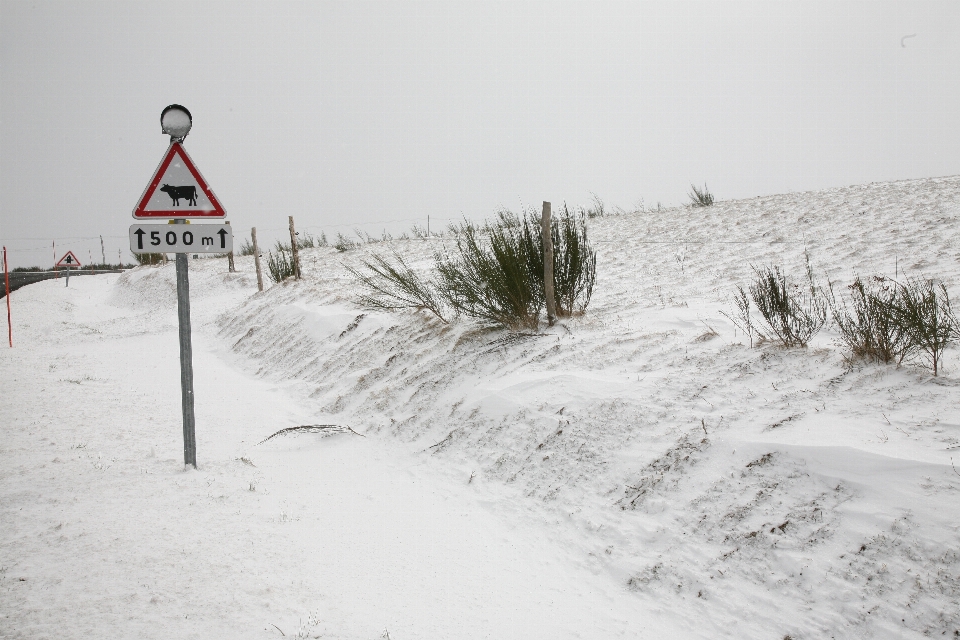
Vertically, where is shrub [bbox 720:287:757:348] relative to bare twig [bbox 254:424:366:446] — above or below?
above

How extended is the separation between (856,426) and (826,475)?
14.7 inches

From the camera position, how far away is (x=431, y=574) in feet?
8.32

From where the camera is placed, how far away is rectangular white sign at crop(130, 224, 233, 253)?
3389 millimetres

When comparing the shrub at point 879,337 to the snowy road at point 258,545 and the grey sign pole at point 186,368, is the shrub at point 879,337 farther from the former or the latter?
the grey sign pole at point 186,368

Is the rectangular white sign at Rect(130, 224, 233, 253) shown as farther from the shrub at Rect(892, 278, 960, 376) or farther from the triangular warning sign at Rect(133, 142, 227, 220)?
the shrub at Rect(892, 278, 960, 376)

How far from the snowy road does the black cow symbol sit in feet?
5.65

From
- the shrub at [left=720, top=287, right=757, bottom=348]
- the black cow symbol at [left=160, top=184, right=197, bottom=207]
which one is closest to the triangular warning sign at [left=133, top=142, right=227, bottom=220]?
the black cow symbol at [left=160, top=184, right=197, bottom=207]

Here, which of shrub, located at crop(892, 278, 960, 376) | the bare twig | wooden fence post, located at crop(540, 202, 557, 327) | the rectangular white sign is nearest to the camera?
shrub, located at crop(892, 278, 960, 376)

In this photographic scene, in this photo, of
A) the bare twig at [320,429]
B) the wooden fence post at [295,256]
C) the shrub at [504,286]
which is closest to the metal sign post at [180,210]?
the bare twig at [320,429]

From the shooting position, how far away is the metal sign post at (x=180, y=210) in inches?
134

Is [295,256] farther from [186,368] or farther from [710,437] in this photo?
[710,437]

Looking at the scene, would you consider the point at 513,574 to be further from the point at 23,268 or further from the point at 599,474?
the point at 23,268

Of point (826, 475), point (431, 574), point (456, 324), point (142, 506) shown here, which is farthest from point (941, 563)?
point (456, 324)

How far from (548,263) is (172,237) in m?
2.90
